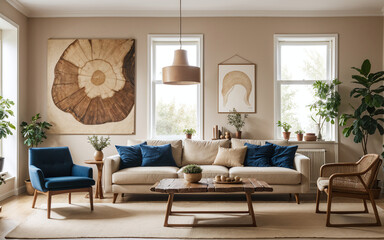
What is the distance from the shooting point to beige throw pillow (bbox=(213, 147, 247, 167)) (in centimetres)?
518

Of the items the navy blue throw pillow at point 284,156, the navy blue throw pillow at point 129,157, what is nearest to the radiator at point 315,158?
the navy blue throw pillow at point 284,156

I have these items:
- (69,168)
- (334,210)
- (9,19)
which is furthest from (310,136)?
(9,19)

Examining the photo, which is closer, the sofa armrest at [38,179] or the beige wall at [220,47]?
the sofa armrest at [38,179]

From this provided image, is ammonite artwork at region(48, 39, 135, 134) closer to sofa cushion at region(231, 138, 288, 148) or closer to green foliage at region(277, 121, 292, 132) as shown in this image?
sofa cushion at region(231, 138, 288, 148)

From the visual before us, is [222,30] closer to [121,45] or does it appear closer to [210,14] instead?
[210,14]

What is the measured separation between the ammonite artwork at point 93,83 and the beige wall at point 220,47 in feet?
0.44

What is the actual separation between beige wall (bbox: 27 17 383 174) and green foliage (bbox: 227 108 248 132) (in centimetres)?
10

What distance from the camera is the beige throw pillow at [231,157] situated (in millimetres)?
5176

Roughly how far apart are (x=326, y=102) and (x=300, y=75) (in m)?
0.66

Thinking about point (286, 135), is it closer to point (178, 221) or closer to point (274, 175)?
point (274, 175)

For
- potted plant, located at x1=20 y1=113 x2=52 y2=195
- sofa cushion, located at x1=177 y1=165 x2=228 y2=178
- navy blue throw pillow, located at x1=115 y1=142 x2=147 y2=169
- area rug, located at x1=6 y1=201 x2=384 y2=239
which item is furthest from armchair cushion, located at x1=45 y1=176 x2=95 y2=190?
potted plant, located at x1=20 y1=113 x2=52 y2=195

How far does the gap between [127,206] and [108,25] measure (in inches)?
120

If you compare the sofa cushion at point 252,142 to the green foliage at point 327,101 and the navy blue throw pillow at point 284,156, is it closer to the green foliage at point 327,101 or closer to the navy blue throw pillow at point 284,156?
the navy blue throw pillow at point 284,156

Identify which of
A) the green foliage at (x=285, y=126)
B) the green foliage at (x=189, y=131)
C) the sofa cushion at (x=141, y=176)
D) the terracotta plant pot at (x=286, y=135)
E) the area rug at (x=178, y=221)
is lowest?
the area rug at (x=178, y=221)
